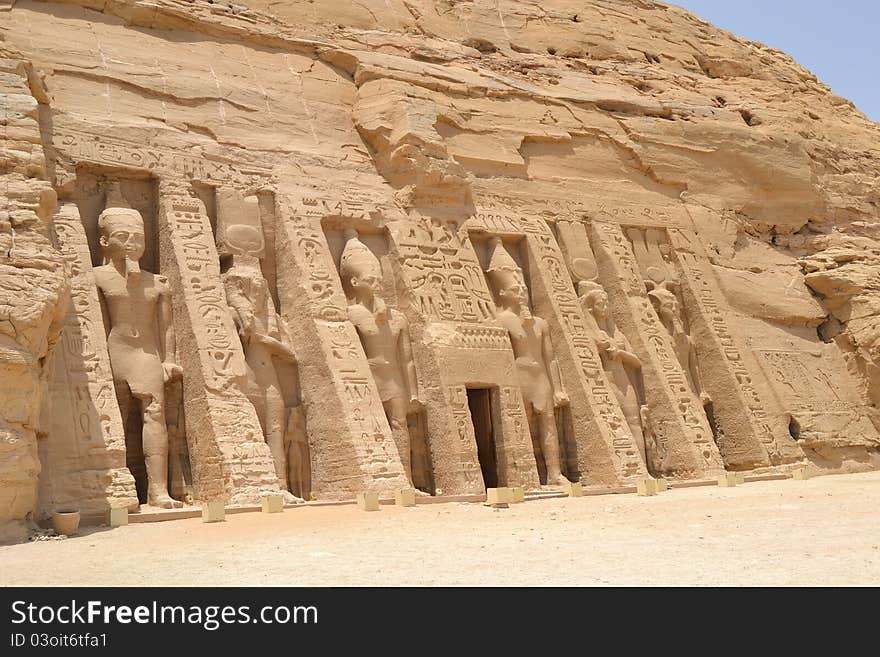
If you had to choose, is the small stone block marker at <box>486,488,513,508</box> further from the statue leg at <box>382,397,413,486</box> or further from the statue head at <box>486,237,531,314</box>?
the statue head at <box>486,237,531,314</box>

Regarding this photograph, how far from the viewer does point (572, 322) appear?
15508 mm

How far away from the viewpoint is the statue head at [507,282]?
15.1 metres

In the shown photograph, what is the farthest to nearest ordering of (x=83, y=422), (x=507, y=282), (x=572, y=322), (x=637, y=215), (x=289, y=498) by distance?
1. (x=637, y=215)
2. (x=572, y=322)
3. (x=507, y=282)
4. (x=289, y=498)
5. (x=83, y=422)

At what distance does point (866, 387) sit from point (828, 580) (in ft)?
46.0

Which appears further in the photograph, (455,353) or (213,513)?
(455,353)

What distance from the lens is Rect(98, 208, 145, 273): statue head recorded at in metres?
11.9

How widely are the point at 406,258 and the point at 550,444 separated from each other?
3448mm

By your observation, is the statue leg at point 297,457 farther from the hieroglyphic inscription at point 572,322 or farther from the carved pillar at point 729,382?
the carved pillar at point 729,382

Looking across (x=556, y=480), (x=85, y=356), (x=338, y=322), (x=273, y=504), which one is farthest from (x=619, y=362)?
(x=85, y=356)

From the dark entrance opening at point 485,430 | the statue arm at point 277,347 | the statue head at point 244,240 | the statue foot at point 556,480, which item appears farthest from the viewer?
the statue foot at point 556,480

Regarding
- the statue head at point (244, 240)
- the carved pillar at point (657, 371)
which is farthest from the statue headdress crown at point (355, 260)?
the carved pillar at point (657, 371)

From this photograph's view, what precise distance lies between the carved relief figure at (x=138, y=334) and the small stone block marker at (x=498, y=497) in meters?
3.48

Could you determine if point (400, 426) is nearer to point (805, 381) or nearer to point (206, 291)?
point (206, 291)

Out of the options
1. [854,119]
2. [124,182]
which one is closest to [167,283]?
[124,182]
